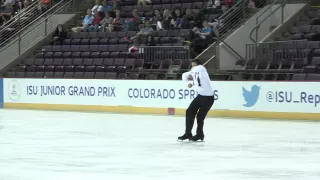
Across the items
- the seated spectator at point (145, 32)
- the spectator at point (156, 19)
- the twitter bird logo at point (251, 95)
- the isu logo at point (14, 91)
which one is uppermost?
the spectator at point (156, 19)

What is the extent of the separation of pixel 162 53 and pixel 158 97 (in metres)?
2.52

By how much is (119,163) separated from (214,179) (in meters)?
2.03

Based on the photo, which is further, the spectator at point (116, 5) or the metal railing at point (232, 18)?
the spectator at point (116, 5)

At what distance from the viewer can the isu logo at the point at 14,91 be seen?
27.4 metres

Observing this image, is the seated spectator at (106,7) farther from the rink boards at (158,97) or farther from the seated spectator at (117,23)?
the rink boards at (158,97)

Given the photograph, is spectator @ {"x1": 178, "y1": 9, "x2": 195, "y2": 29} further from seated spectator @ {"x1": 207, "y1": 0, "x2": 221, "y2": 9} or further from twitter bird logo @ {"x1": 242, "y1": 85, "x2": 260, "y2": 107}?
twitter bird logo @ {"x1": 242, "y1": 85, "x2": 260, "y2": 107}

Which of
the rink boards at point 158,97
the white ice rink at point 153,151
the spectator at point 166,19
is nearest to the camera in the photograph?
the white ice rink at point 153,151

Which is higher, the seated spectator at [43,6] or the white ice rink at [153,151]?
the seated spectator at [43,6]

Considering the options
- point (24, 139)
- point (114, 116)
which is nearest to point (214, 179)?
point (24, 139)

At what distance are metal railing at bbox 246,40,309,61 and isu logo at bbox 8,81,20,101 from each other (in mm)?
8382

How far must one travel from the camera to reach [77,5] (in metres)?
32.9

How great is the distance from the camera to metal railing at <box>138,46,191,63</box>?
25031 millimetres

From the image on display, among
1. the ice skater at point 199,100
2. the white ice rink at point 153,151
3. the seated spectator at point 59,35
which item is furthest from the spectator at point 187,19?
the ice skater at point 199,100

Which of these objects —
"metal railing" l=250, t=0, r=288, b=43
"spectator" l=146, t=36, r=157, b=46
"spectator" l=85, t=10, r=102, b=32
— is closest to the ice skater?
"metal railing" l=250, t=0, r=288, b=43
